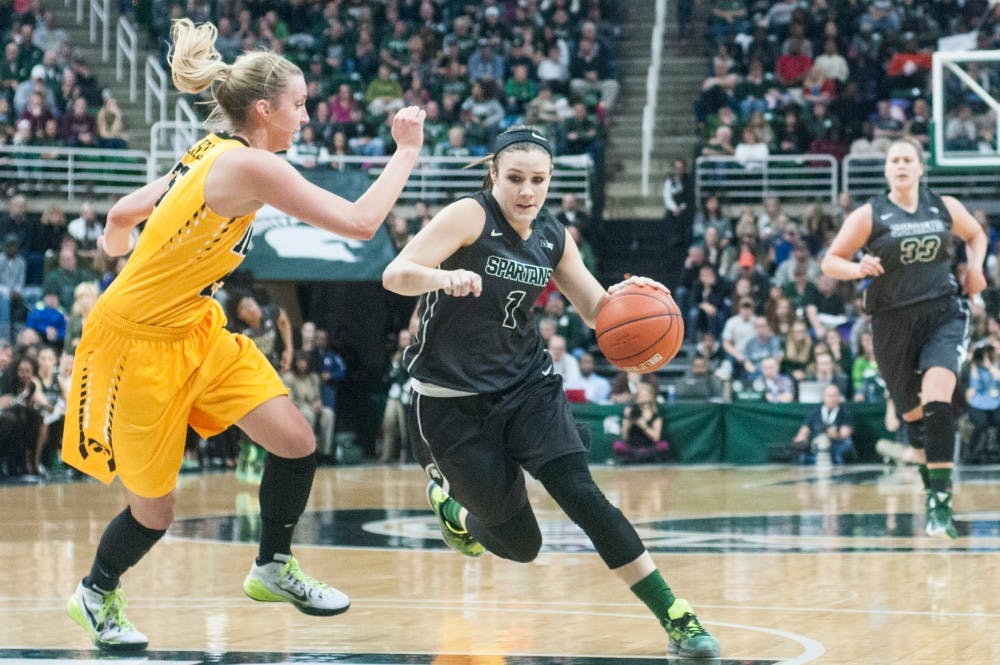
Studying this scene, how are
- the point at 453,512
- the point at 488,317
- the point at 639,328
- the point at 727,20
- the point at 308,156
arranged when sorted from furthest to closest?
the point at 727,20
the point at 308,156
the point at 453,512
the point at 639,328
the point at 488,317

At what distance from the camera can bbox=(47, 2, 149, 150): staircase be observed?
22391 mm

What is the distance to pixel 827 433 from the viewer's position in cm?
1672

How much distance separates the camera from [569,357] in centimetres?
1802

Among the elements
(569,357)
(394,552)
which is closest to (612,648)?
(394,552)

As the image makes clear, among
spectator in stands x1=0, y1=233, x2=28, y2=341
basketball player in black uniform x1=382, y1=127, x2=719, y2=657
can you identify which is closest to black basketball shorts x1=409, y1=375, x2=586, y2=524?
basketball player in black uniform x1=382, y1=127, x2=719, y2=657

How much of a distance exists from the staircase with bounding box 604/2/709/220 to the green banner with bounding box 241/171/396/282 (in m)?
4.35

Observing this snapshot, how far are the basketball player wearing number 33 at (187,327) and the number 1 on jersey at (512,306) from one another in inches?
28.4

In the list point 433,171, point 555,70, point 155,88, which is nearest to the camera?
point 433,171

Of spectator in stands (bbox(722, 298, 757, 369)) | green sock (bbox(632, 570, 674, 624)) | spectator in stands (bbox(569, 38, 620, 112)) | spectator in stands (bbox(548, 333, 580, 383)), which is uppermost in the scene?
spectator in stands (bbox(569, 38, 620, 112))

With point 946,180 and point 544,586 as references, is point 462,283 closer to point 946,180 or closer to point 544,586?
point 544,586

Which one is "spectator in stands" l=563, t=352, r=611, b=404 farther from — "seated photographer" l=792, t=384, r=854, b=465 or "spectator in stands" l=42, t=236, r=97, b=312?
"spectator in stands" l=42, t=236, r=97, b=312

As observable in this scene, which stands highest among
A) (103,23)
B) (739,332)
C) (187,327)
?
(103,23)

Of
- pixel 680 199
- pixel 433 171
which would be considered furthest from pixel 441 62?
pixel 680 199

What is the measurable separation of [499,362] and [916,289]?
4266 mm
